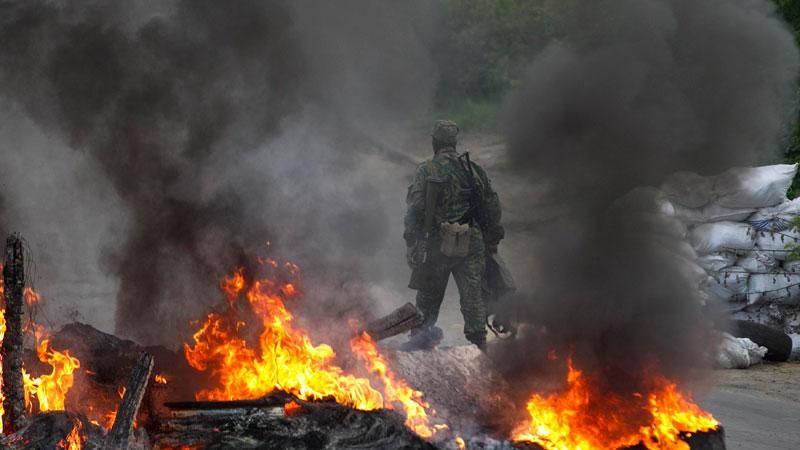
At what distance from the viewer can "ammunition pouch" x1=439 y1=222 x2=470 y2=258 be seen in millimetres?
6574

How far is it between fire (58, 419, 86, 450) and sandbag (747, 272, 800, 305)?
7710 millimetres

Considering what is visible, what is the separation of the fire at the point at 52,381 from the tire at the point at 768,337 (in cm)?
710

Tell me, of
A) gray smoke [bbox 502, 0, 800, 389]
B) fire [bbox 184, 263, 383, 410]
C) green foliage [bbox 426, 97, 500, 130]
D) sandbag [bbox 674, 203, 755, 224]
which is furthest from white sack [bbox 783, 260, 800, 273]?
green foliage [bbox 426, 97, 500, 130]

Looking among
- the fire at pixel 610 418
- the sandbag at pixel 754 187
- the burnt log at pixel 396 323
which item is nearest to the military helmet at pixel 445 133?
the burnt log at pixel 396 323

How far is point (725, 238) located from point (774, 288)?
0.80 metres

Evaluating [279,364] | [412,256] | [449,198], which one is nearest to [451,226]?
[449,198]

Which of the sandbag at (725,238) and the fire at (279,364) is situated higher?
the sandbag at (725,238)

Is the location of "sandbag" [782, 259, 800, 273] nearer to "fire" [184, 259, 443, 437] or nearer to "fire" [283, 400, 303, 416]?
"fire" [184, 259, 443, 437]

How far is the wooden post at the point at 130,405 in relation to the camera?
3.93 m

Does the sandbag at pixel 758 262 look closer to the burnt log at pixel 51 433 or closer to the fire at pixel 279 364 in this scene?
the fire at pixel 279 364

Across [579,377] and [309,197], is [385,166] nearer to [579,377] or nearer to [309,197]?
[309,197]

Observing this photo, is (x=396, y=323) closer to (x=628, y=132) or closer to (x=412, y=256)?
(x=412, y=256)

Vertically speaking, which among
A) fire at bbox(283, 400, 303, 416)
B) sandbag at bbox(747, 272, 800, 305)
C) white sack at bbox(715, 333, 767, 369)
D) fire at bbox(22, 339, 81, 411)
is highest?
sandbag at bbox(747, 272, 800, 305)

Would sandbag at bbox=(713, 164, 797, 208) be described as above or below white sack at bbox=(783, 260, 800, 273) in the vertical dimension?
above
